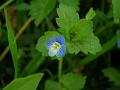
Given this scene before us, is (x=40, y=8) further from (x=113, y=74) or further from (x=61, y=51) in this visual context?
(x=113, y=74)

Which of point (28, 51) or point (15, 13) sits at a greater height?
point (15, 13)

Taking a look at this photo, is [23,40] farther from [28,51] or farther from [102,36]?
[102,36]

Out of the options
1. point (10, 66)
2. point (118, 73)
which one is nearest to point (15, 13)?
point (10, 66)

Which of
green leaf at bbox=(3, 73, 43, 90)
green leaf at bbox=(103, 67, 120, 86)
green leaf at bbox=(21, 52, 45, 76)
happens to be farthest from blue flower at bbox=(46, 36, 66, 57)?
green leaf at bbox=(103, 67, 120, 86)

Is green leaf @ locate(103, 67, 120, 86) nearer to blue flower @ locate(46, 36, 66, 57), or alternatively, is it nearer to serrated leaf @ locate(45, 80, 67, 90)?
serrated leaf @ locate(45, 80, 67, 90)

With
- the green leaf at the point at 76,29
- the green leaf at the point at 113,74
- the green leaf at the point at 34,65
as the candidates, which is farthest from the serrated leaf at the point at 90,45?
the green leaf at the point at 113,74

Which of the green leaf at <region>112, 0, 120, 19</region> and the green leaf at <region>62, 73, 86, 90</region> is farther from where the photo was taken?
the green leaf at <region>62, 73, 86, 90</region>
